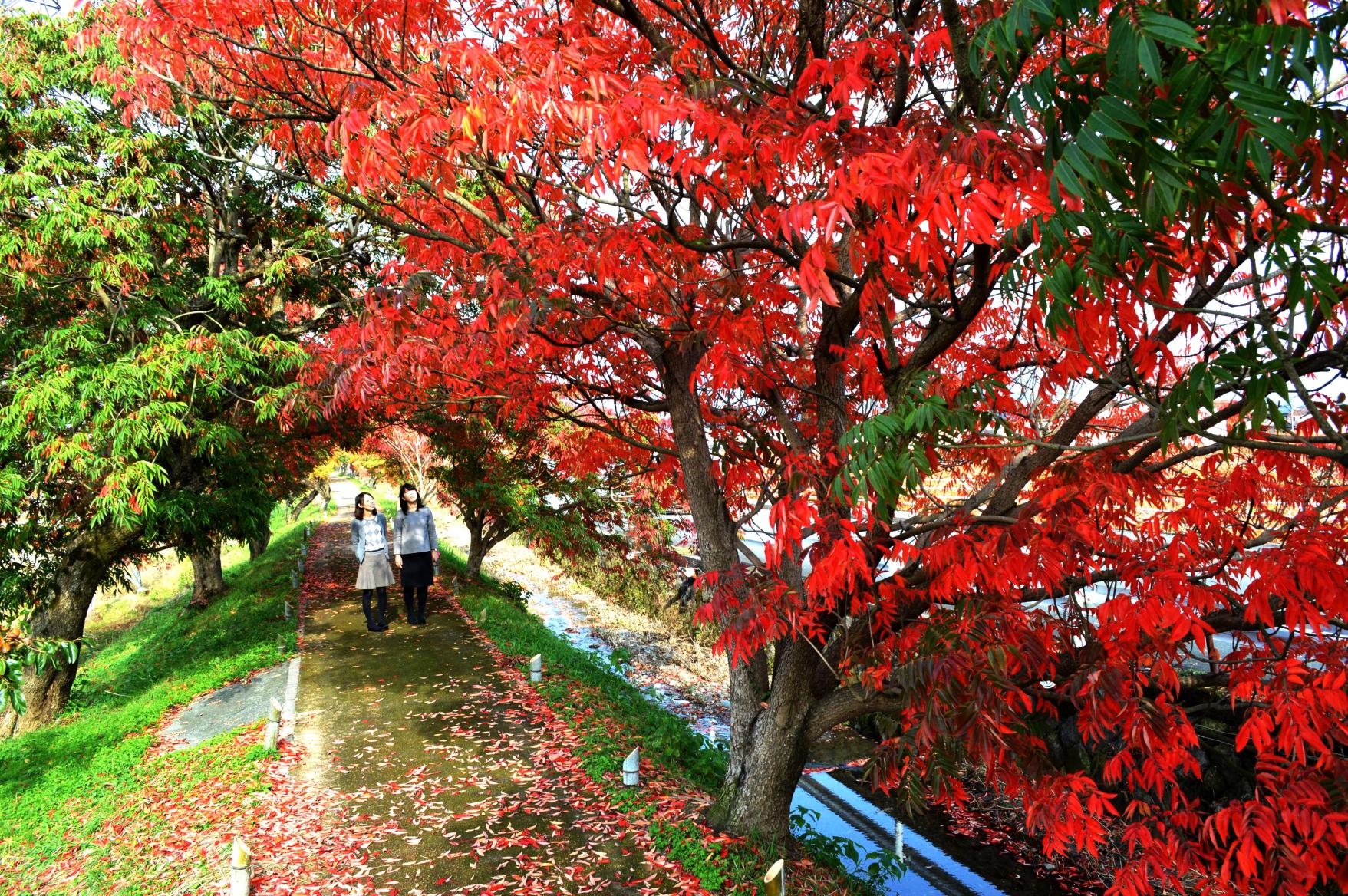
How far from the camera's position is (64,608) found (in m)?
9.56

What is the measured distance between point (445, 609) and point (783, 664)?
935 centimetres

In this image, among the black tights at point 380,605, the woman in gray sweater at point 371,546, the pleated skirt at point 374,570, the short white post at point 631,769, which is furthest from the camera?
the black tights at point 380,605

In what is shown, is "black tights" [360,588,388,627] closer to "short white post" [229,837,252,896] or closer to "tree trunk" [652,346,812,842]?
"short white post" [229,837,252,896]

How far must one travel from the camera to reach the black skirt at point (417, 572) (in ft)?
36.1

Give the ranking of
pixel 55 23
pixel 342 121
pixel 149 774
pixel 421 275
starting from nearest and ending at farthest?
pixel 342 121 < pixel 421 275 < pixel 149 774 < pixel 55 23

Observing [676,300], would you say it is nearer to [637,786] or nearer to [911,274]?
[911,274]

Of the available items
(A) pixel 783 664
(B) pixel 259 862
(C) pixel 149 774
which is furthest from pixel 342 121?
(C) pixel 149 774

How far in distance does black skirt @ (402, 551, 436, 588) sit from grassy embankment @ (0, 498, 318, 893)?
197 centimetres

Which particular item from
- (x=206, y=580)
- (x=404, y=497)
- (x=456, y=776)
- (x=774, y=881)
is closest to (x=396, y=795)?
(x=456, y=776)

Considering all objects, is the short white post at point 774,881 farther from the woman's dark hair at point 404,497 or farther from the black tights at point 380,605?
the black tights at point 380,605

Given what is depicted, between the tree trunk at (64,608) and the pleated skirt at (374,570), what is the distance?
282 cm

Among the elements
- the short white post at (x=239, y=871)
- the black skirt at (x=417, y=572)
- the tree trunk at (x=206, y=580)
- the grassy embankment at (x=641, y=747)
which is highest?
the black skirt at (x=417, y=572)

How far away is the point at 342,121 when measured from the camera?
4000mm

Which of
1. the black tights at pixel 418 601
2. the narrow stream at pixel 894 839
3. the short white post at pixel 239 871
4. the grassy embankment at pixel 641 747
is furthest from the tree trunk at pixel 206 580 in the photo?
the short white post at pixel 239 871
